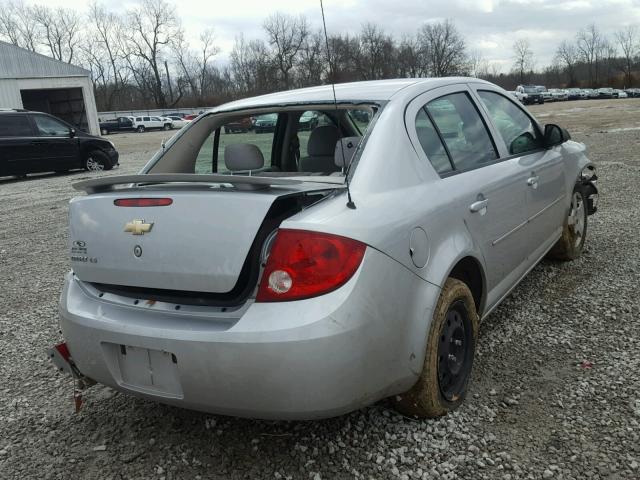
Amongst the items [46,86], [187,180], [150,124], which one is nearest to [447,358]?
[187,180]

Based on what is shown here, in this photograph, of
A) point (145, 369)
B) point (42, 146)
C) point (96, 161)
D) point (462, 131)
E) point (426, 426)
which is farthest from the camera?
point (96, 161)

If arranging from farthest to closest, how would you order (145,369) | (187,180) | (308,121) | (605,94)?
(605,94) → (308,121) → (187,180) → (145,369)

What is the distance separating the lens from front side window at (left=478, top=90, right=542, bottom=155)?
3.49m

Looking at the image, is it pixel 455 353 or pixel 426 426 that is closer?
pixel 426 426

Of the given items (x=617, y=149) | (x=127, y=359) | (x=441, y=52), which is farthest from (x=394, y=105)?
(x=441, y=52)

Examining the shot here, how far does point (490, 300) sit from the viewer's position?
9.85 ft

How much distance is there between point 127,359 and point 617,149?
1319 centimetres

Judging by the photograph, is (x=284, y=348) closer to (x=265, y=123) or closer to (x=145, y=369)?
(x=145, y=369)

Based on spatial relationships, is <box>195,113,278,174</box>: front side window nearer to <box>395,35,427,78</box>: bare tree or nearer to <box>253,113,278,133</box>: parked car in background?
<box>253,113,278,133</box>: parked car in background

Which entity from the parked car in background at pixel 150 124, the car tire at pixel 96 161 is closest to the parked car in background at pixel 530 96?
the parked car in background at pixel 150 124

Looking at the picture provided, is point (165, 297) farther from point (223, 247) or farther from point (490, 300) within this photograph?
point (490, 300)

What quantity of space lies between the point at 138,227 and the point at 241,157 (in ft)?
3.88

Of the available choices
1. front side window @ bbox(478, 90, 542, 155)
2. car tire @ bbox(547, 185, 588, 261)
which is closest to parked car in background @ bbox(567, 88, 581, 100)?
car tire @ bbox(547, 185, 588, 261)

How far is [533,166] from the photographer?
3.57 metres
